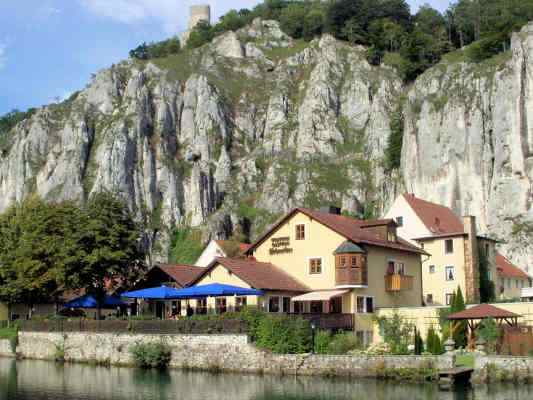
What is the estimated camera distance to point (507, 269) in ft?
238

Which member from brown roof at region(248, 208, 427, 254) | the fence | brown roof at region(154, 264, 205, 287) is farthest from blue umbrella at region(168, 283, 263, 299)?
brown roof at region(154, 264, 205, 287)

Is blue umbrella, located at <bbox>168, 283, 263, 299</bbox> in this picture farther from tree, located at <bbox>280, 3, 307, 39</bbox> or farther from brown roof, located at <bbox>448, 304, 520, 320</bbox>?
tree, located at <bbox>280, 3, 307, 39</bbox>

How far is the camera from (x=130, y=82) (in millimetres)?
131875

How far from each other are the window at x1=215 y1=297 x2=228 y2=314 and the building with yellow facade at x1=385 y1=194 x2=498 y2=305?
67.8 ft

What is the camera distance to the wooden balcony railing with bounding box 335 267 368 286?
47.6 metres

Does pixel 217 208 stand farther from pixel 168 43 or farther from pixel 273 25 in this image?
pixel 168 43

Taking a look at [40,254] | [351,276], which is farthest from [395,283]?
[40,254]

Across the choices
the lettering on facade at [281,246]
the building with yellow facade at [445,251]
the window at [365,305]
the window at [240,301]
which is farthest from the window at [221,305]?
the building with yellow facade at [445,251]

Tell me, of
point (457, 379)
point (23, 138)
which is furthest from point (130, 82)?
point (457, 379)

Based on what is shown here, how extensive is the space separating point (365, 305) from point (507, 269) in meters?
29.8

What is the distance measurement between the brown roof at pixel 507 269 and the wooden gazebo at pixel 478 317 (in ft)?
98.5

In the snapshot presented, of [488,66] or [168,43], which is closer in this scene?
[488,66]

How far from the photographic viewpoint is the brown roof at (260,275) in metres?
46.9

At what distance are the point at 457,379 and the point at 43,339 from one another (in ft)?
101
